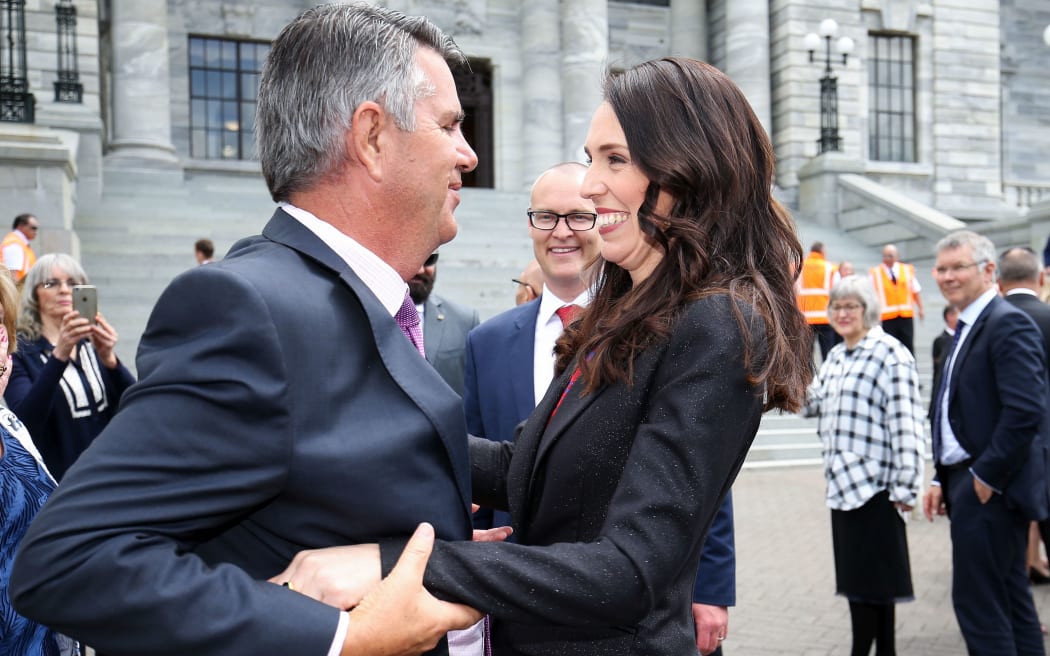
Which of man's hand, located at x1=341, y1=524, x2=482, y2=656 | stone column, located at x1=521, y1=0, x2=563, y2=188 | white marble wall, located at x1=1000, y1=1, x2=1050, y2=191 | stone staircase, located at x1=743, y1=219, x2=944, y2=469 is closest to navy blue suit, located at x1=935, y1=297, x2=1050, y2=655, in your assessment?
stone staircase, located at x1=743, y1=219, x2=944, y2=469

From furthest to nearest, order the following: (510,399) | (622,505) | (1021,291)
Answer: (1021,291) → (510,399) → (622,505)

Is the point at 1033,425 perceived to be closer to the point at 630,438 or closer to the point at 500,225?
the point at 630,438

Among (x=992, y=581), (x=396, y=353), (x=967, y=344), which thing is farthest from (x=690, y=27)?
(x=396, y=353)

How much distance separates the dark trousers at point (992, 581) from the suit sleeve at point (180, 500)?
3.95 metres

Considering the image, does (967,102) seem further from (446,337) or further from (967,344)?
(446,337)

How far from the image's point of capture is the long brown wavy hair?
5.97ft

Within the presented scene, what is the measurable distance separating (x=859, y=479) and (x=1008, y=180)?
24.1 m

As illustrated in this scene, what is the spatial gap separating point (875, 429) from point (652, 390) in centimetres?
350

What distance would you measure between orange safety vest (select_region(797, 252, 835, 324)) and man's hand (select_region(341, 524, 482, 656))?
1200 centimetres

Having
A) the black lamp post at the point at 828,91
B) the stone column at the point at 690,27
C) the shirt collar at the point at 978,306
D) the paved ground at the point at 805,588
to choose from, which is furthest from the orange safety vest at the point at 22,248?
the stone column at the point at 690,27

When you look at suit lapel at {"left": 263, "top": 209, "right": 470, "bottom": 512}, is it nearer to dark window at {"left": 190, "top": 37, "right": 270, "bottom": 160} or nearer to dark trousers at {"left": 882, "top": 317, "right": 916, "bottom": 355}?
dark trousers at {"left": 882, "top": 317, "right": 916, "bottom": 355}

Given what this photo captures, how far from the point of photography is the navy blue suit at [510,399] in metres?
3.07

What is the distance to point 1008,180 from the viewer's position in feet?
83.2

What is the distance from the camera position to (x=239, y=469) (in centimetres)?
129
